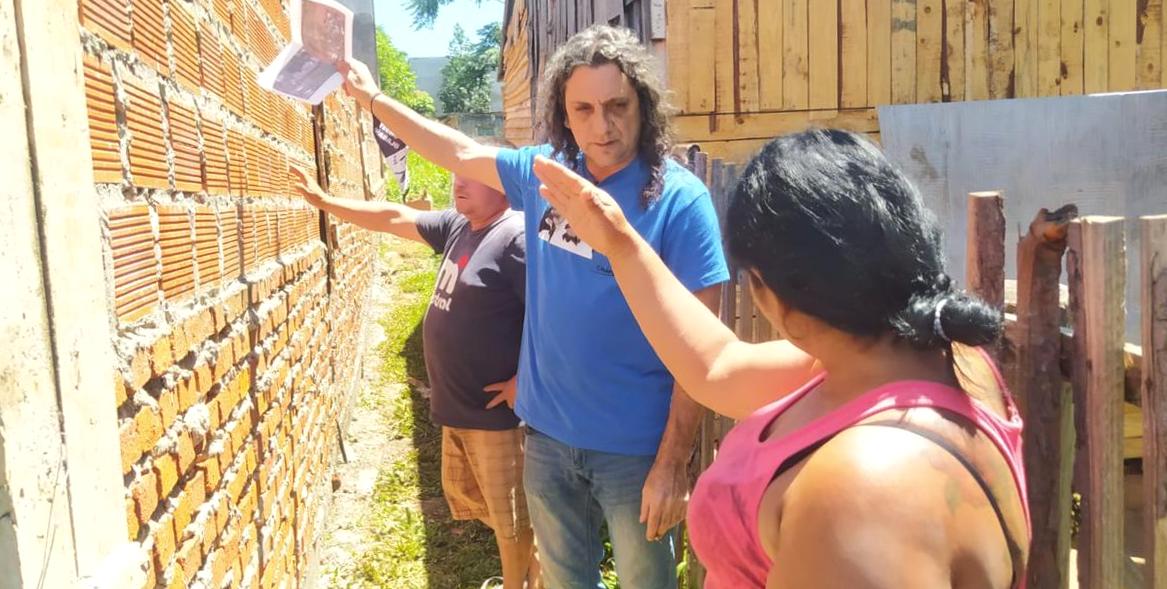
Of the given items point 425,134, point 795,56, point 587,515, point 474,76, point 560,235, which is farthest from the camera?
point 474,76

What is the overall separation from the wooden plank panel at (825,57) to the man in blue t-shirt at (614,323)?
2787 millimetres

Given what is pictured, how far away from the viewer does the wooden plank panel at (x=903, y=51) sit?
495 centimetres

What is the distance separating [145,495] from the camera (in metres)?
1.58

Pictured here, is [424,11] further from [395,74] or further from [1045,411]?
[1045,411]

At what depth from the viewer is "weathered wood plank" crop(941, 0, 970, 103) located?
5.02 metres

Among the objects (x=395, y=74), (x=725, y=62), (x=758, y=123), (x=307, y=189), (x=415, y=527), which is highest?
(x=395, y=74)

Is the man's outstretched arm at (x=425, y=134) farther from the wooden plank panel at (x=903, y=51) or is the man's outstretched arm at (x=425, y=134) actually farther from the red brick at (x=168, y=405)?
A: the wooden plank panel at (x=903, y=51)

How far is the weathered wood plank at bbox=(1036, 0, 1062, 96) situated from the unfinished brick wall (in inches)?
165

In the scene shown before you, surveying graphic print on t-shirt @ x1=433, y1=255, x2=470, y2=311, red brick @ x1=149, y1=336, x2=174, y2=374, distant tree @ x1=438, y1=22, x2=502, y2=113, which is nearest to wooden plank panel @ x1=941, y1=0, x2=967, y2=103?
graphic print on t-shirt @ x1=433, y1=255, x2=470, y2=311

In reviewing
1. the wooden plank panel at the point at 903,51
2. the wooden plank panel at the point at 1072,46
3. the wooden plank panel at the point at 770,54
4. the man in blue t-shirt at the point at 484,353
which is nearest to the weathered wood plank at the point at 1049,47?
the wooden plank panel at the point at 1072,46

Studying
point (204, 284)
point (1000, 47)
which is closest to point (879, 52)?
point (1000, 47)

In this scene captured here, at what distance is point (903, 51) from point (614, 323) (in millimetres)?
3478

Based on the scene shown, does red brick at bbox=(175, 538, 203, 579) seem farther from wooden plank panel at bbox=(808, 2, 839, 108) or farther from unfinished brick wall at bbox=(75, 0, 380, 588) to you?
wooden plank panel at bbox=(808, 2, 839, 108)

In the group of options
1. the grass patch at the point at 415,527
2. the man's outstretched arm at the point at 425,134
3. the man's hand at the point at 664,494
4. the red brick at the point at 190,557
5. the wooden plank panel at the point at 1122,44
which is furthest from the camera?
the wooden plank panel at the point at 1122,44
